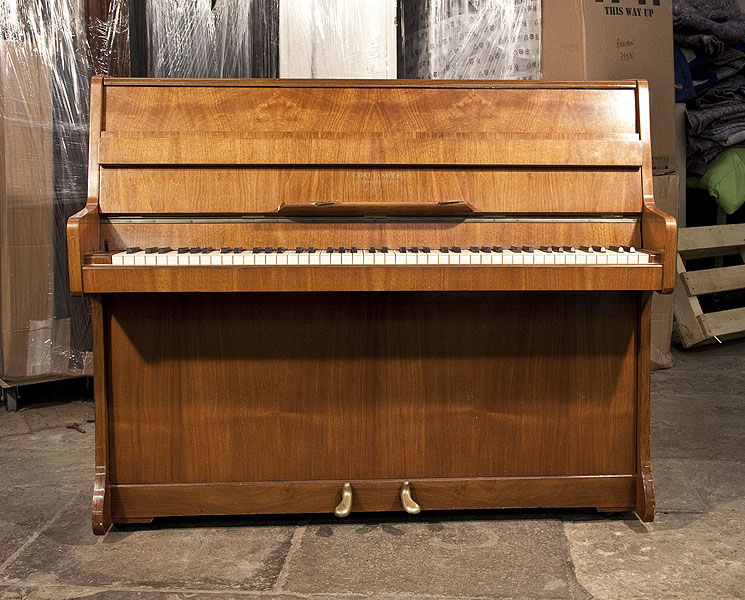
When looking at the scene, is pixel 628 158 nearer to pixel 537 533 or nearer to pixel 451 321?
pixel 451 321

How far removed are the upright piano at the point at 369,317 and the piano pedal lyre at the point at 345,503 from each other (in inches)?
0.7

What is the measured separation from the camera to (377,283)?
2.06 metres

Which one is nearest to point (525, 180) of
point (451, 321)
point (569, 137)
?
point (569, 137)

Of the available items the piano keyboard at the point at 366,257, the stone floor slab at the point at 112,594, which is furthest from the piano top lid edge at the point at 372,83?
the stone floor slab at the point at 112,594

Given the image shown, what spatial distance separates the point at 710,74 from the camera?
5168mm

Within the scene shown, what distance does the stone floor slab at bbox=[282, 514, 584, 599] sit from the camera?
2021 millimetres

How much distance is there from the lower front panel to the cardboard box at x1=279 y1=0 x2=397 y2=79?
150 cm

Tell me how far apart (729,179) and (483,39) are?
234 centimetres

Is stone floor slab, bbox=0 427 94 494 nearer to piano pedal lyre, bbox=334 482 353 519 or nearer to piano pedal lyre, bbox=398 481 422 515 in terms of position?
piano pedal lyre, bbox=334 482 353 519

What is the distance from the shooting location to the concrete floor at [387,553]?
2.02m

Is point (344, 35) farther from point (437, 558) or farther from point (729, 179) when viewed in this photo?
point (729, 179)

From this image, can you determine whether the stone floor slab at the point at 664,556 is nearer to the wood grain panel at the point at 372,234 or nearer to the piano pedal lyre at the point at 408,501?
the piano pedal lyre at the point at 408,501

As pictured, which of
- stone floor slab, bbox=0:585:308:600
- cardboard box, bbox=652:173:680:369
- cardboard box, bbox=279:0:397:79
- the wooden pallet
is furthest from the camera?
the wooden pallet

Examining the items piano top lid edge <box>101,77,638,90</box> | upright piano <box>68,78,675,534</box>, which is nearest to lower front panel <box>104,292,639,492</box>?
upright piano <box>68,78,675,534</box>
